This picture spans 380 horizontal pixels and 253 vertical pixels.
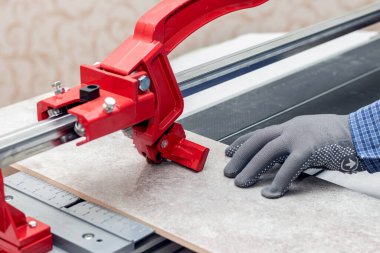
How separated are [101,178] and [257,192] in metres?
0.30

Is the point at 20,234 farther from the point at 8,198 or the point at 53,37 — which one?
the point at 53,37

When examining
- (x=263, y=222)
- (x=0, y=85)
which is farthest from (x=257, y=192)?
(x=0, y=85)

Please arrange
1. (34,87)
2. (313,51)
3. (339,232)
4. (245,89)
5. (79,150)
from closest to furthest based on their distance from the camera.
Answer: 1. (339,232)
2. (79,150)
3. (245,89)
4. (313,51)
5. (34,87)

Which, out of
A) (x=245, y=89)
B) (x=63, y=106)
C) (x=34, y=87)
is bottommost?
(x=34, y=87)

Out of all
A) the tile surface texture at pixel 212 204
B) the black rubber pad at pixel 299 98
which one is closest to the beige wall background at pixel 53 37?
the black rubber pad at pixel 299 98

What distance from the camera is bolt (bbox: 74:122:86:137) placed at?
1.08 meters

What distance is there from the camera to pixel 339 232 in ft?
3.62

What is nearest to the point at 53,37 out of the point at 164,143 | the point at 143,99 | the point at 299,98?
the point at 299,98

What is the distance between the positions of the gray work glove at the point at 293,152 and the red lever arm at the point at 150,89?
0.31 ft

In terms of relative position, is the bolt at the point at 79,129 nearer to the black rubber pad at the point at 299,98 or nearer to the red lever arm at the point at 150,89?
the red lever arm at the point at 150,89

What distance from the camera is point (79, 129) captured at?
109cm

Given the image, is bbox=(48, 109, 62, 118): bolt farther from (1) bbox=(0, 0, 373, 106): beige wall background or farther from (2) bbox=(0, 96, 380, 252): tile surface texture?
(1) bbox=(0, 0, 373, 106): beige wall background

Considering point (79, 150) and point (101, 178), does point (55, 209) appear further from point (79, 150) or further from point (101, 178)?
point (79, 150)

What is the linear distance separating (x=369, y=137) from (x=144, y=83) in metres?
0.45
